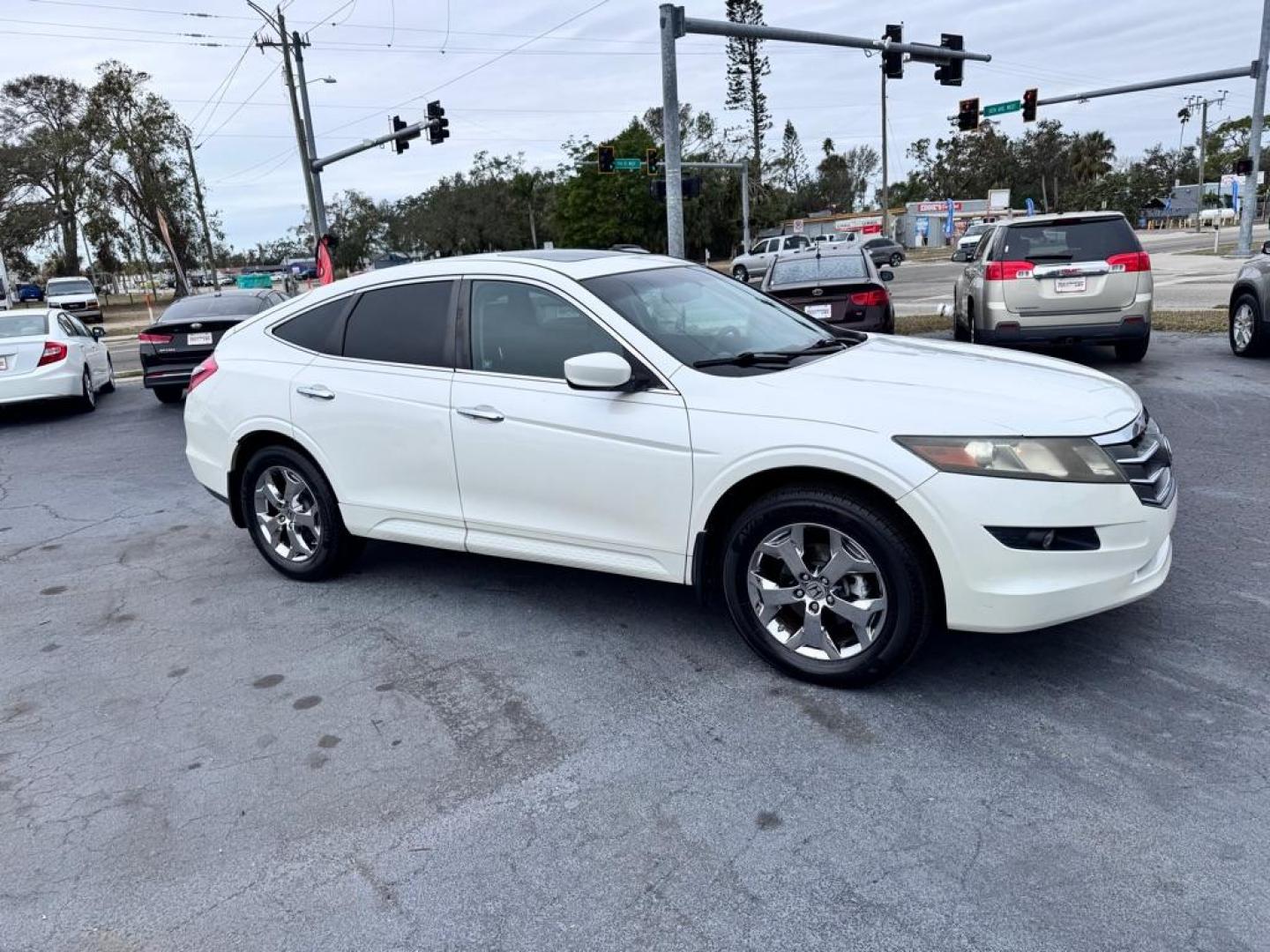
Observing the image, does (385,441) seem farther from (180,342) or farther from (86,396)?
(86,396)

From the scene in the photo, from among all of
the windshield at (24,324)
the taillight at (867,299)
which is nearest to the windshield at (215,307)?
the windshield at (24,324)

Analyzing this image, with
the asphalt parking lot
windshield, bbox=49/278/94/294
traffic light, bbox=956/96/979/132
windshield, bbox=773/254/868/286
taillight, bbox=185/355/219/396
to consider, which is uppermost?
traffic light, bbox=956/96/979/132

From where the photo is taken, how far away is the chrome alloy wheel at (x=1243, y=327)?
10.4 metres

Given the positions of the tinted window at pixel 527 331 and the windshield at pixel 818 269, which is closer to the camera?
the tinted window at pixel 527 331

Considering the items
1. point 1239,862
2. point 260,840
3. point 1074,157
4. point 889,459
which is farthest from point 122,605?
point 1074,157

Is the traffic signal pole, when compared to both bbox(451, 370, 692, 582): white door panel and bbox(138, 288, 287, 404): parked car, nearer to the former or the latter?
bbox(138, 288, 287, 404): parked car

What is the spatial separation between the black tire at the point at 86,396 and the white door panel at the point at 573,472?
9.89 m

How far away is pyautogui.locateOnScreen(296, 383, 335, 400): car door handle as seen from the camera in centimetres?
483

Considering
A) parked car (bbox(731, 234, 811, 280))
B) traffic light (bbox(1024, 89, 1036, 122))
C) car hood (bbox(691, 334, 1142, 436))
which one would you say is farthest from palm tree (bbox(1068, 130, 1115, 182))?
car hood (bbox(691, 334, 1142, 436))

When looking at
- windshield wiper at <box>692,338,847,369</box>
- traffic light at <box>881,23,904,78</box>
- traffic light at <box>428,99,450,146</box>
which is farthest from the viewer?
traffic light at <box>428,99,450,146</box>

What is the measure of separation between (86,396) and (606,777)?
38.3 ft

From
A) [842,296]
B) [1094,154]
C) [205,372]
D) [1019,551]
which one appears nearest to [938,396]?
[1019,551]

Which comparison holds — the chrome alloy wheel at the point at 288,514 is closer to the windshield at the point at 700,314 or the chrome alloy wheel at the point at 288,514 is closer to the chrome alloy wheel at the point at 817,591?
the windshield at the point at 700,314

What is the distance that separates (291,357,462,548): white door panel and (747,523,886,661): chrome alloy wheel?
157 cm
